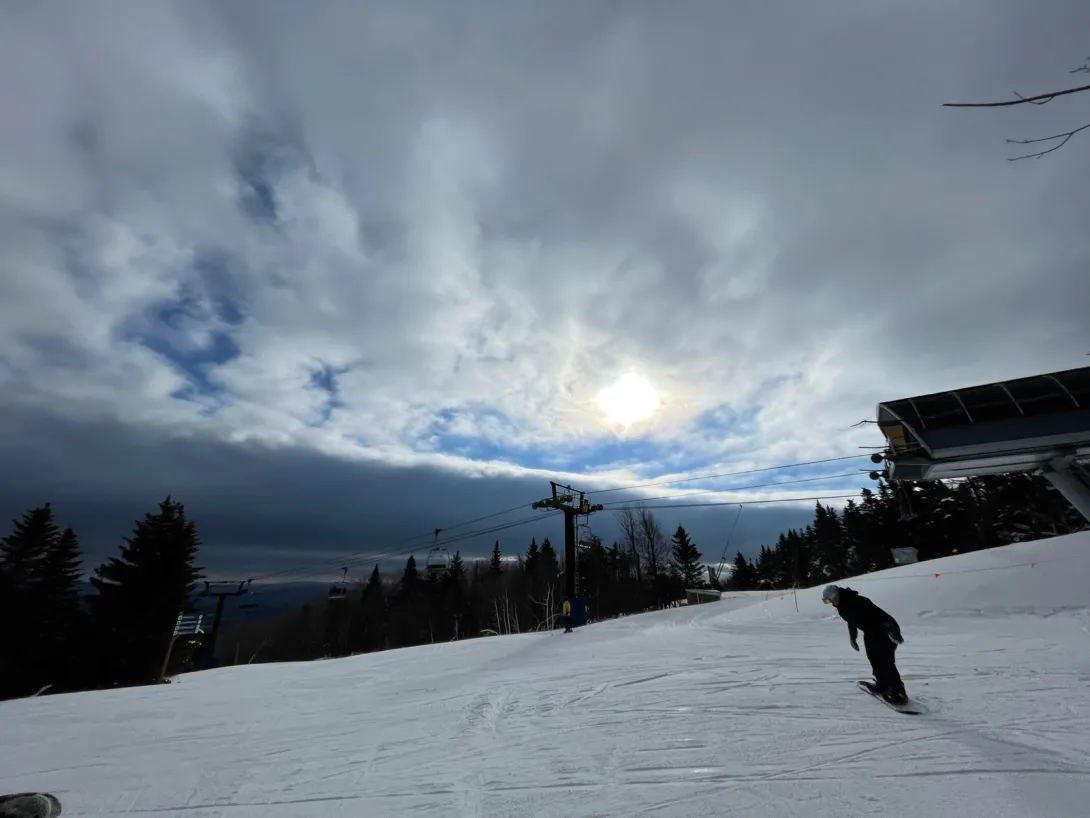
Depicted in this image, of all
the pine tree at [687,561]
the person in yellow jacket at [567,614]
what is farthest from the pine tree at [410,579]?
the person in yellow jacket at [567,614]

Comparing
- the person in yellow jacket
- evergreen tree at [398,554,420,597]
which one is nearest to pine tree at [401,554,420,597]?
evergreen tree at [398,554,420,597]

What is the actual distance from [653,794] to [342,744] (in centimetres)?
468

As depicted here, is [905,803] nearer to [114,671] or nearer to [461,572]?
[114,671]

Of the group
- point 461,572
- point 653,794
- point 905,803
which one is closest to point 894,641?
point 905,803

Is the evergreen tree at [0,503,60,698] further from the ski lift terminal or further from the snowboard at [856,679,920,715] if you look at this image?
the ski lift terminal

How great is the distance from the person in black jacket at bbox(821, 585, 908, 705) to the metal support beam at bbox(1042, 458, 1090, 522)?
9841mm

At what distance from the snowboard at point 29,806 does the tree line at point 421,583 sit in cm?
1637

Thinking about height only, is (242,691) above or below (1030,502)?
below

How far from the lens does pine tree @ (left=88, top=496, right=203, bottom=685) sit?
26406mm

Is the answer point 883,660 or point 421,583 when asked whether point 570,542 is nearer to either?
point 883,660

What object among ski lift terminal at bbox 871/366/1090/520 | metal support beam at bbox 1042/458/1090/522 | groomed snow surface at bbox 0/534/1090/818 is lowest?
groomed snow surface at bbox 0/534/1090/818

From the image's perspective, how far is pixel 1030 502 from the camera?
43.9 metres

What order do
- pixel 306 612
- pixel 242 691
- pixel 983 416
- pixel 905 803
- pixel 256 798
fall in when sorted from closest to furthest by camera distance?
1. pixel 905 803
2. pixel 256 798
3. pixel 242 691
4. pixel 983 416
5. pixel 306 612

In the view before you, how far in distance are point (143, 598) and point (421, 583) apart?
175 ft
